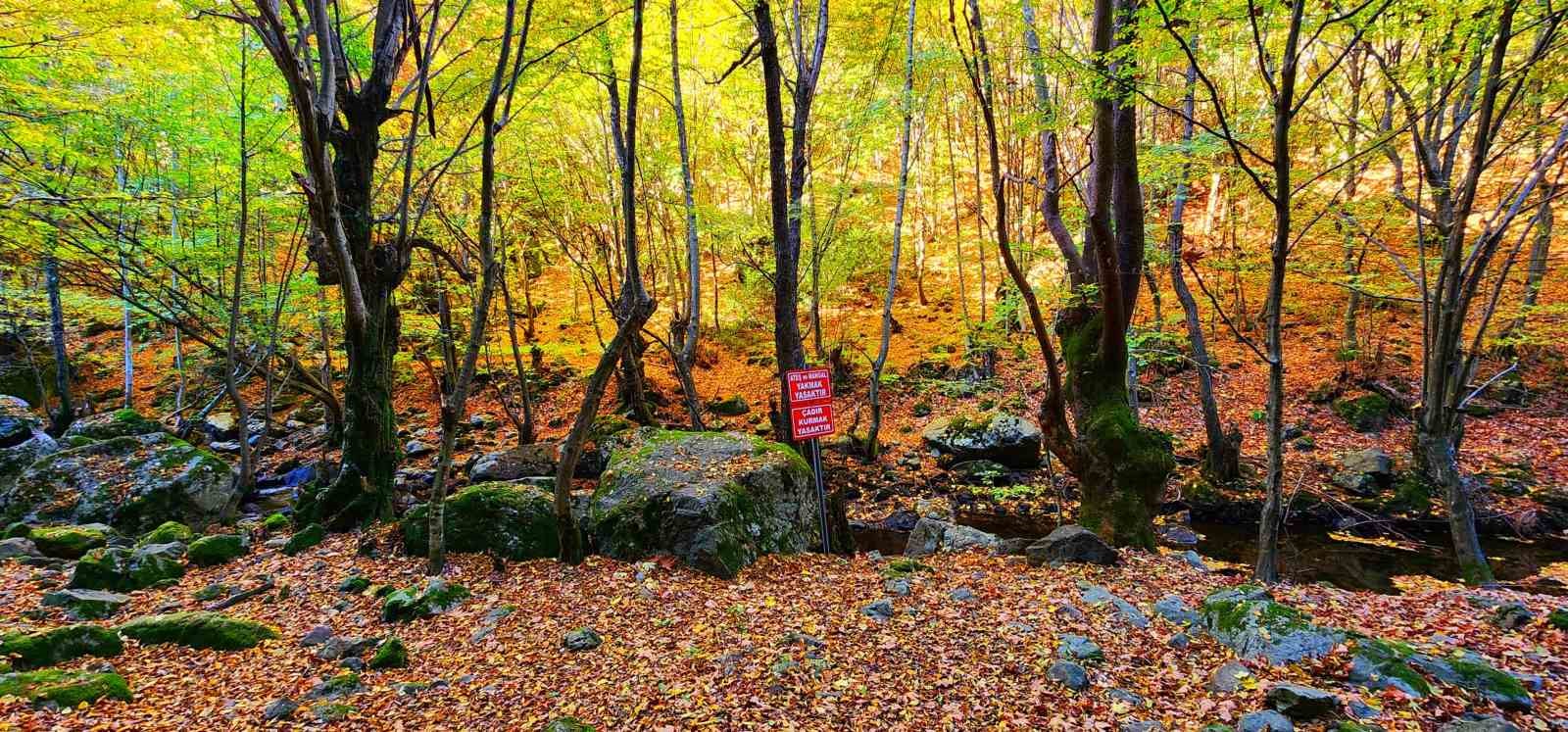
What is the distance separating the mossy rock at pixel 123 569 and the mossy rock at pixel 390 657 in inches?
119

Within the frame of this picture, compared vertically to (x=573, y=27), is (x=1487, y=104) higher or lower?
lower

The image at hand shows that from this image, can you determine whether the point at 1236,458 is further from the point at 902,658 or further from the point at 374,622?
the point at 374,622

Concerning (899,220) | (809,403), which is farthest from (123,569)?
(899,220)

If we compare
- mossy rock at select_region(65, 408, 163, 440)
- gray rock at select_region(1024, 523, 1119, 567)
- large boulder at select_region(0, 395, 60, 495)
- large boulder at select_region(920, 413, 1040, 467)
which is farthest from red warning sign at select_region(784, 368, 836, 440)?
mossy rock at select_region(65, 408, 163, 440)

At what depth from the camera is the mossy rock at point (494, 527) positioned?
536 centimetres

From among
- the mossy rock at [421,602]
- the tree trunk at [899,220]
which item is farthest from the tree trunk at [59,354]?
the tree trunk at [899,220]

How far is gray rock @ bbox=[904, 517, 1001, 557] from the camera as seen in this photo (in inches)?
271

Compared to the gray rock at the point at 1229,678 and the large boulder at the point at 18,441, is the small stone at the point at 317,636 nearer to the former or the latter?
the gray rock at the point at 1229,678

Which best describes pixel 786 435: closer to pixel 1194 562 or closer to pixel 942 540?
pixel 942 540

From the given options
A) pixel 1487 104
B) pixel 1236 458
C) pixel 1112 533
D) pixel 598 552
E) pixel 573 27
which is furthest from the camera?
pixel 1236 458

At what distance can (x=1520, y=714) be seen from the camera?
8.19 feet

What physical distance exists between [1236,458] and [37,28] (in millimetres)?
15946

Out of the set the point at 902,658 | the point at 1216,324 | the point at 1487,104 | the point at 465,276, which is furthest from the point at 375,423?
the point at 1216,324

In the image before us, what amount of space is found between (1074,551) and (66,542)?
32.5 ft
